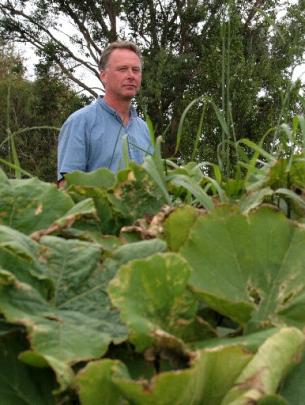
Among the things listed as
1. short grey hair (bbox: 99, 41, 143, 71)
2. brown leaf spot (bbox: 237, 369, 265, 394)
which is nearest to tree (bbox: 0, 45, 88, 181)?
short grey hair (bbox: 99, 41, 143, 71)

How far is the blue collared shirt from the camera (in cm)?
286

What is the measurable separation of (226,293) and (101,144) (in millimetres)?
2388

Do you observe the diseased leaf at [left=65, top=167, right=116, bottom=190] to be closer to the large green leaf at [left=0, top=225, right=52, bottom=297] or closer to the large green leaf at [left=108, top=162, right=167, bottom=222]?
the large green leaf at [left=108, top=162, right=167, bottom=222]

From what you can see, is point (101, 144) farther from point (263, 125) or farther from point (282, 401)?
point (263, 125)

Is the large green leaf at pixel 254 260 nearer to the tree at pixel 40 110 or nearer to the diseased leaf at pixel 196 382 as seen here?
the diseased leaf at pixel 196 382

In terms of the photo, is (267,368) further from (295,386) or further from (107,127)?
(107,127)

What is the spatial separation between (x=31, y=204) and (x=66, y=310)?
0.21 metres

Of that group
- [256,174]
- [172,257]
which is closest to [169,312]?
[172,257]

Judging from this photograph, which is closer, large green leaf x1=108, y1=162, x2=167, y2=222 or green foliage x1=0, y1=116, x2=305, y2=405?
green foliage x1=0, y1=116, x2=305, y2=405

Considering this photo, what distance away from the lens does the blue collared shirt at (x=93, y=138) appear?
9.37 ft

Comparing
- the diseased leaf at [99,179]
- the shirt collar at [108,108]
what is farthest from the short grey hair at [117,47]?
the diseased leaf at [99,179]

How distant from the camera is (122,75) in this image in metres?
3.52

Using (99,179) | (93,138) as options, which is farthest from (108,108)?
(99,179)

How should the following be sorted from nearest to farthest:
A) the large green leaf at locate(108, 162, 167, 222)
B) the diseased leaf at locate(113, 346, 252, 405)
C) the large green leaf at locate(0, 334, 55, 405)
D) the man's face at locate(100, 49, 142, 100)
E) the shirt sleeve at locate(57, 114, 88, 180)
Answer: the diseased leaf at locate(113, 346, 252, 405) → the large green leaf at locate(0, 334, 55, 405) → the large green leaf at locate(108, 162, 167, 222) → the shirt sleeve at locate(57, 114, 88, 180) → the man's face at locate(100, 49, 142, 100)
